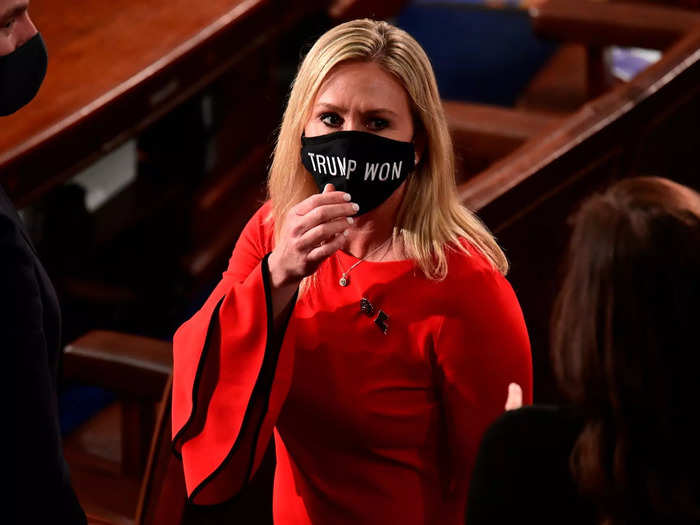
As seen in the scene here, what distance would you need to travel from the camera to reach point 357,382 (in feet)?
5.36

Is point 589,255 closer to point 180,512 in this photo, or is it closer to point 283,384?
point 283,384

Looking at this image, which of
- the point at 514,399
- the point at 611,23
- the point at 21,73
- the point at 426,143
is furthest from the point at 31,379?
the point at 611,23

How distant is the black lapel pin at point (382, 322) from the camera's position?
63.9 inches

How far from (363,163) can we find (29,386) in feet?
1.83

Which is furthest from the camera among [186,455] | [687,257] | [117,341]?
[117,341]

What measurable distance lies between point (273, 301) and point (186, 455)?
29cm

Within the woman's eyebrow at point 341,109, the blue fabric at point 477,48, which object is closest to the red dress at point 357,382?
the woman's eyebrow at point 341,109

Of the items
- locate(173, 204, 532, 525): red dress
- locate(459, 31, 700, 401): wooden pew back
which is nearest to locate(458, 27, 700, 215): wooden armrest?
locate(459, 31, 700, 401): wooden pew back

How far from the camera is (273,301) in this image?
1.56 m

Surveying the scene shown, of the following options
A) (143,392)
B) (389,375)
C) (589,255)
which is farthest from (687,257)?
(143,392)

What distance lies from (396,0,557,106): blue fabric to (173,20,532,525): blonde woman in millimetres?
1897

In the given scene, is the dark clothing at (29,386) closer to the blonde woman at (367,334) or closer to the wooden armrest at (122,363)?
the blonde woman at (367,334)

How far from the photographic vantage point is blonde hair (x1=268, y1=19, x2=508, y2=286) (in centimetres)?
164

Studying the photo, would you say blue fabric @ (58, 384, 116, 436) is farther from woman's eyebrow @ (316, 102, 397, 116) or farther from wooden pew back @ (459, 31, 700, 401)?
woman's eyebrow @ (316, 102, 397, 116)
